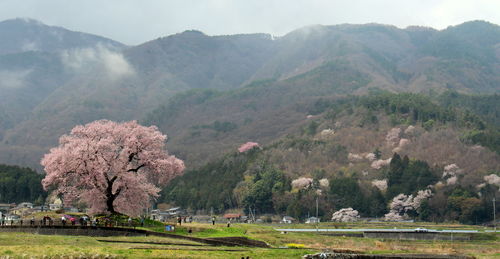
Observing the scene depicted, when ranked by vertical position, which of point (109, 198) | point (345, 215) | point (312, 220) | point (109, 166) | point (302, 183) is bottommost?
point (312, 220)

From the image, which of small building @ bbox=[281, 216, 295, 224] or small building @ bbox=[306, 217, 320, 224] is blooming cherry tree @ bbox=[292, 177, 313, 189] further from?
small building @ bbox=[306, 217, 320, 224]

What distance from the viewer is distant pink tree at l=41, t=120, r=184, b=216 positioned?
60.3 metres

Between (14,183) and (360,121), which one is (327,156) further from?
(14,183)

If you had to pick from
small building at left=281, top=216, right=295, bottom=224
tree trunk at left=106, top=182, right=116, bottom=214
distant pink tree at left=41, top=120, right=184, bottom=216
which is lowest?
small building at left=281, top=216, right=295, bottom=224

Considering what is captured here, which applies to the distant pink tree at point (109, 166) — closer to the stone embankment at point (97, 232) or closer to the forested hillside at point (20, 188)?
the stone embankment at point (97, 232)

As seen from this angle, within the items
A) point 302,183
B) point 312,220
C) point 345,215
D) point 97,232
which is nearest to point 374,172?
point 302,183

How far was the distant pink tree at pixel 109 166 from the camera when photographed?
6034cm

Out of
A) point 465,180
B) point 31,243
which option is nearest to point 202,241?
point 31,243

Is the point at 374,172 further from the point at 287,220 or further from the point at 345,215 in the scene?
the point at 287,220

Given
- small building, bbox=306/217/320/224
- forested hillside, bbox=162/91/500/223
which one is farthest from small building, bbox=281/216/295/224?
small building, bbox=306/217/320/224

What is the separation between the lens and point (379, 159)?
542 feet

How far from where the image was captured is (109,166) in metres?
61.4

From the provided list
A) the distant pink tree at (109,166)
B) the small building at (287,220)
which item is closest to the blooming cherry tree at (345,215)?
the small building at (287,220)

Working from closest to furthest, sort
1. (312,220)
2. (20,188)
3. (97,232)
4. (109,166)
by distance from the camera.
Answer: (97,232)
(109,166)
(312,220)
(20,188)
